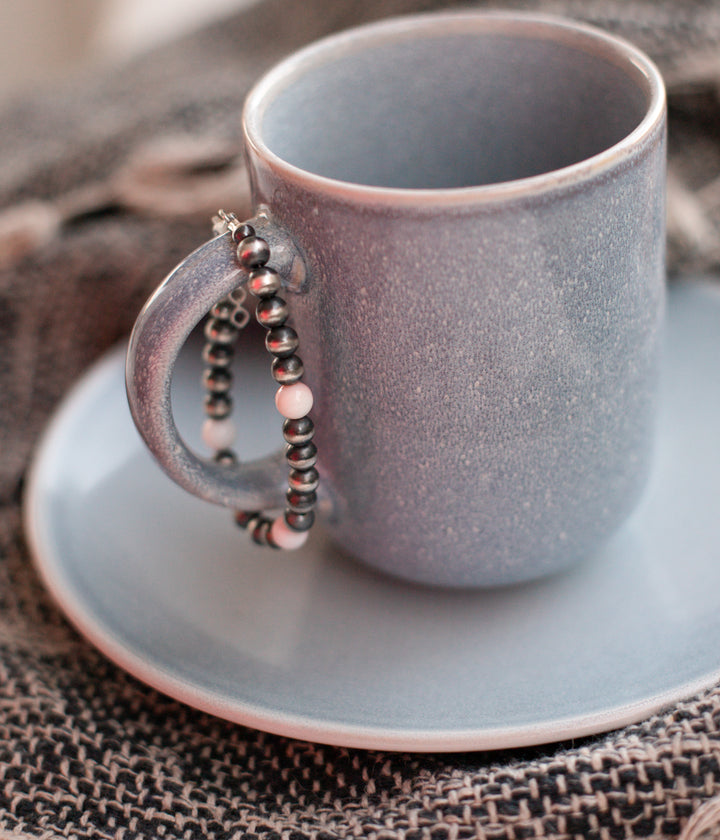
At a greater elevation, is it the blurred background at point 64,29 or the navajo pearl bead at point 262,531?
the navajo pearl bead at point 262,531

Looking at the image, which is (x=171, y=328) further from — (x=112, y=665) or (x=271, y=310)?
(x=112, y=665)

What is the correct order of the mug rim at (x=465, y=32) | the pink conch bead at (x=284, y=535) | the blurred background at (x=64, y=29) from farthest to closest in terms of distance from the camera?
1. the blurred background at (x=64, y=29)
2. the pink conch bead at (x=284, y=535)
3. the mug rim at (x=465, y=32)

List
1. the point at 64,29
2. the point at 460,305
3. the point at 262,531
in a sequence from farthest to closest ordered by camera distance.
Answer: the point at 64,29 → the point at 262,531 → the point at 460,305

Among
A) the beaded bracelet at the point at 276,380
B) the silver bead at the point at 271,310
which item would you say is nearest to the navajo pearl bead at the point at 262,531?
the beaded bracelet at the point at 276,380

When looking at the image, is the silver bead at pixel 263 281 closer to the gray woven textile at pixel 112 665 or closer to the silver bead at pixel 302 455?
the silver bead at pixel 302 455

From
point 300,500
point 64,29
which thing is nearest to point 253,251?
point 300,500

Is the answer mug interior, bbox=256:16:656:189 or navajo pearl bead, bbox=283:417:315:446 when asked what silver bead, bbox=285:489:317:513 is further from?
mug interior, bbox=256:16:656:189

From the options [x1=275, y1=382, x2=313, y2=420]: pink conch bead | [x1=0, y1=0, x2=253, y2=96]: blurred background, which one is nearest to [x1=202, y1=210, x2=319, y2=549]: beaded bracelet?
[x1=275, y1=382, x2=313, y2=420]: pink conch bead
